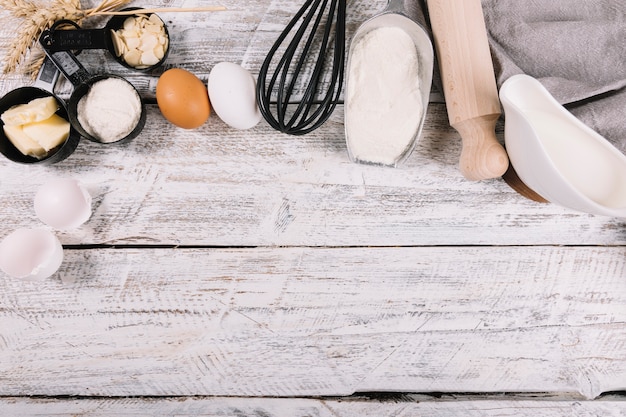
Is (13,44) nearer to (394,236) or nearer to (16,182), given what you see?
(16,182)

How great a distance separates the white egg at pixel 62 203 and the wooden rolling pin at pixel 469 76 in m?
0.49

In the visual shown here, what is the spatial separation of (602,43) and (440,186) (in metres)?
0.27

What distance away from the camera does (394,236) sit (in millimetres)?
676

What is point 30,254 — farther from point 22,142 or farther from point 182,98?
point 182,98

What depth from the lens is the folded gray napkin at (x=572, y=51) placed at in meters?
0.60

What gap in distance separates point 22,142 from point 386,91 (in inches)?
18.0

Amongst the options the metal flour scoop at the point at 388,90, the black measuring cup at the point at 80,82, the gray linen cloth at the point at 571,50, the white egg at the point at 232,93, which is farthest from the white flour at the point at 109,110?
the gray linen cloth at the point at 571,50

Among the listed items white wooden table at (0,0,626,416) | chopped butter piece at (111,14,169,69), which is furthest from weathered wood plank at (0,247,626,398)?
chopped butter piece at (111,14,169,69)

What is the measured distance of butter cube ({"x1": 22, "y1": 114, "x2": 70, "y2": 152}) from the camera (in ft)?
1.97

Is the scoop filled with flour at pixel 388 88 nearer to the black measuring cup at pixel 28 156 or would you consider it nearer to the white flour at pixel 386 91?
the white flour at pixel 386 91

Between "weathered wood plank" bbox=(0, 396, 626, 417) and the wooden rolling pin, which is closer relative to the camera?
the wooden rolling pin

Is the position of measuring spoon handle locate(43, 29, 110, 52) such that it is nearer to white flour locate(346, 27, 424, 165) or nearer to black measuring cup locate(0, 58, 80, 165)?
black measuring cup locate(0, 58, 80, 165)

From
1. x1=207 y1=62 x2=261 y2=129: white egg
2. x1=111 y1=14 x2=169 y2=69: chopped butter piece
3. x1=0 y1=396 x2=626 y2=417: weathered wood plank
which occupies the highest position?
x1=111 y1=14 x2=169 y2=69: chopped butter piece

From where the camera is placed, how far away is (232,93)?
23.4 inches
